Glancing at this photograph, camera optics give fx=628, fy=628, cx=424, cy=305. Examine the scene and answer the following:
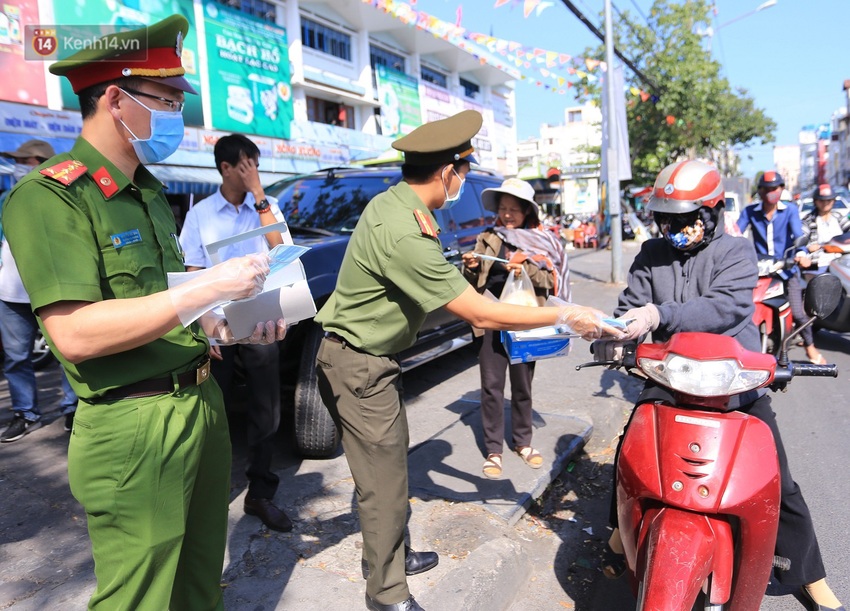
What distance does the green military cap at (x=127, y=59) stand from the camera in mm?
1601

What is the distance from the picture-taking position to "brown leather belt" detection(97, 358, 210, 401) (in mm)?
1599

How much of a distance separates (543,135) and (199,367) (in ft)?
203

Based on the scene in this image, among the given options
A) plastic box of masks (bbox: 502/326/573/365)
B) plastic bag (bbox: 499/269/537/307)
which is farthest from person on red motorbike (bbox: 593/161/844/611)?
plastic bag (bbox: 499/269/537/307)

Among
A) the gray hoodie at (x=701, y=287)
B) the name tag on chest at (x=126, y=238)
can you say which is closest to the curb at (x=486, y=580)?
the gray hoodie at (x=701, y=287)

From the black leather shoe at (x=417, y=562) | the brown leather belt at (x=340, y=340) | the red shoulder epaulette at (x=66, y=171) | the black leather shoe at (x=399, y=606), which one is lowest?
the black leather shoe at (x=417, y=562)

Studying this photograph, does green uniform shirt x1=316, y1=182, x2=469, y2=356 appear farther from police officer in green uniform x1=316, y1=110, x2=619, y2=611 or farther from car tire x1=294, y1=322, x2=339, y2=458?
car tire x1=294, y1=322, x2=339, y2=458

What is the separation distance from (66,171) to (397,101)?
2416cm

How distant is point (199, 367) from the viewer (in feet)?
5.97

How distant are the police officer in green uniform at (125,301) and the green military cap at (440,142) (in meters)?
0.94

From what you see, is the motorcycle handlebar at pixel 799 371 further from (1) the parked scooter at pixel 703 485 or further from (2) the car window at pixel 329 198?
(2) the car window at pixel 329 198

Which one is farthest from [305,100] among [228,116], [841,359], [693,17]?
[841,359]

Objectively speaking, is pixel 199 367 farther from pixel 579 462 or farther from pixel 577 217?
pixel 577 217

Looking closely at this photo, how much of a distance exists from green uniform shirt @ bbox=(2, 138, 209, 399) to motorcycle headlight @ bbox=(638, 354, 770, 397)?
1529 mm

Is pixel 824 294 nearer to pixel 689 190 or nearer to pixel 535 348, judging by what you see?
pixel 689 190
